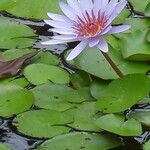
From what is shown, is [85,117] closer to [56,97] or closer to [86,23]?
[56,97]

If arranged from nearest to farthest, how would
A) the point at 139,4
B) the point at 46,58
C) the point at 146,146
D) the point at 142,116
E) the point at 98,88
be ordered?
1. the point at 146,146
2. the point at 142,116
3. the point at 98,88
4. the point at 46,58
5. the point at 139,4

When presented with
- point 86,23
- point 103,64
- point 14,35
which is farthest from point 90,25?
point 14,35

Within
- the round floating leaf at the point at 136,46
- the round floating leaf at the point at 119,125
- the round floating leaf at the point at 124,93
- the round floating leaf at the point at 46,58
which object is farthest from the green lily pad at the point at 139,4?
the round floating leaf at the point at 119,125

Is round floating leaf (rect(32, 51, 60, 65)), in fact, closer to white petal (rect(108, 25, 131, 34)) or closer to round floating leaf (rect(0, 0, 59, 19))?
round floating leaf (rect(0, 0, 59, 19))

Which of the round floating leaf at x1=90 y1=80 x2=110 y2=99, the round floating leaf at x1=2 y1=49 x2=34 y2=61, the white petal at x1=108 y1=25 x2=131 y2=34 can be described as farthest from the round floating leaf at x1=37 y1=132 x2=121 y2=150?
the round floating leaf at x1=2 y1=49 x2=34 y2=61

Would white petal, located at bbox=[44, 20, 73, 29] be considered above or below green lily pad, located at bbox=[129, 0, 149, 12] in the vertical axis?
above

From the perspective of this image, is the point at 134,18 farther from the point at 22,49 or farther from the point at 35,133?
the point at 35,133
